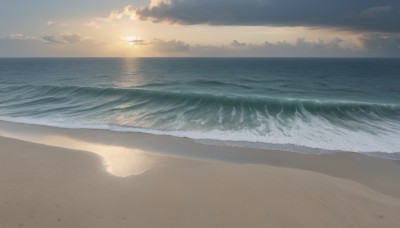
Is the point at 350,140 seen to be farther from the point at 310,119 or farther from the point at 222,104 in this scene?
the point at 222,104

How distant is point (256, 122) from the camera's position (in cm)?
1611

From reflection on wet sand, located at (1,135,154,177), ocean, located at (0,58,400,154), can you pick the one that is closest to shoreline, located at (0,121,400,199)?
reflection on wet sand, located at (1,135,154,177)

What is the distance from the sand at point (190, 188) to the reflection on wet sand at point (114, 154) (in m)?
0.04

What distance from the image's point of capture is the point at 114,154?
Result: 35.5 ft

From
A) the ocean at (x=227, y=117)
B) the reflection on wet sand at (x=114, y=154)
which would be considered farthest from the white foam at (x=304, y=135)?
the reflection on wet sand at (x=114, y=154)

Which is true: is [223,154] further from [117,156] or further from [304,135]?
[304,135]

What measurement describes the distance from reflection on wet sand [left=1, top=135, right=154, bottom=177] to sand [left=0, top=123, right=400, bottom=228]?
0.13ft

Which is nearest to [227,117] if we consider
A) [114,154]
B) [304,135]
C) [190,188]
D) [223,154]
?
[304,135]

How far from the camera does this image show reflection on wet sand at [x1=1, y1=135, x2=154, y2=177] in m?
9.16

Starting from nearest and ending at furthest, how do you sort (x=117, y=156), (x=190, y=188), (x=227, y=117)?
(x=190, y=188) → (x=117, y=156) → (x=227, y=117)

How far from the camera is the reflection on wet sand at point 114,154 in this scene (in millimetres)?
9164

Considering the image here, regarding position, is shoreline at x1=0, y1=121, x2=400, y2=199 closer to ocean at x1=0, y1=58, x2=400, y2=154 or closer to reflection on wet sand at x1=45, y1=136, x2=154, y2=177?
reflection on wet sand at x1=45, y1=136, x2=154, y2=177

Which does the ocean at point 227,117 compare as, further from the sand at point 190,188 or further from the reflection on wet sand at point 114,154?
the reflection on wet sand at point 114,154

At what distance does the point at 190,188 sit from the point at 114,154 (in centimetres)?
431
